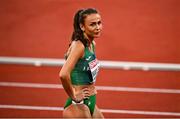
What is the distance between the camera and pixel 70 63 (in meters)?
2.87

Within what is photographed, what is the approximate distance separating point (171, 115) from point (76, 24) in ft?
9.10

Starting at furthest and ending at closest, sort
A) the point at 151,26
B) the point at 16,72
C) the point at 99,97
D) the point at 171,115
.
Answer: the point at 151,26, the point at 16,72, the point at 99,97, the point at 171,115

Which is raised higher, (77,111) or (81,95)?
(81,95)

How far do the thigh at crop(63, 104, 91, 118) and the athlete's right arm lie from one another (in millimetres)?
150

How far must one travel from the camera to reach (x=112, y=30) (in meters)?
7.48

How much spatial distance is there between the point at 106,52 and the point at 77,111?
392 centimetres

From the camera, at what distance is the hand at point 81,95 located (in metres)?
3.03

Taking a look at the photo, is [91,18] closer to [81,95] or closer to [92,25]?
[92,25]

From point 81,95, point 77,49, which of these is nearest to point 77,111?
point 81,95

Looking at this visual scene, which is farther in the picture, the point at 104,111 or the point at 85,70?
the point at 104,111

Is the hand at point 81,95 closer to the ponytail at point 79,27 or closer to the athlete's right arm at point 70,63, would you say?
the athlete's right arm at point 70,63

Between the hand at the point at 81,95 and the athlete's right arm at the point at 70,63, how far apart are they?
0.23 feet

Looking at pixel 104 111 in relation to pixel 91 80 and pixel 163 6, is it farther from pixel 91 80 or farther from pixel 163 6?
pixel 163 6

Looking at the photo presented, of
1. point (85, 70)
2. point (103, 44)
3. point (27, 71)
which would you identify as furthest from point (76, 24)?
point (103, 44)
